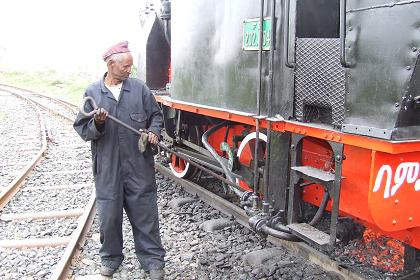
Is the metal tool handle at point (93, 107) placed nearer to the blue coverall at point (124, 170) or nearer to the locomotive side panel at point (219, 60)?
the blue coverall at point (124, 170)

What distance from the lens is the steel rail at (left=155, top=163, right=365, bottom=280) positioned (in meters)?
3.45

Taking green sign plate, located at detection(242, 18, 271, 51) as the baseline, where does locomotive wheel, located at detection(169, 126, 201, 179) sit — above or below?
below

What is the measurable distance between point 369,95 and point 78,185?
15.3 ft

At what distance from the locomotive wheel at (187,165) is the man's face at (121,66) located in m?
2.33

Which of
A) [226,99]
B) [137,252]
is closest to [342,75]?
[226,99]

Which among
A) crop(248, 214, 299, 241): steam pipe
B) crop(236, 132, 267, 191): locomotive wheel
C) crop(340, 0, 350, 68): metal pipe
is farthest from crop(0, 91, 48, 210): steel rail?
crop(340, 0, 350, 68): metal pipe

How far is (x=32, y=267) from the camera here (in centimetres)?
388

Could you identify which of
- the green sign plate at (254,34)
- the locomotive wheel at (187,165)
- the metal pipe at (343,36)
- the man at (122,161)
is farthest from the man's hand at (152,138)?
the locomotive wheel at (187,165)

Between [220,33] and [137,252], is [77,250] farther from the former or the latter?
[220,33]

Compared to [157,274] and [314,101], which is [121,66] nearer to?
[314,101]

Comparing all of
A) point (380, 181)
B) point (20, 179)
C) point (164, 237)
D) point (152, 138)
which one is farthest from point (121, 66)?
point (20, 179)

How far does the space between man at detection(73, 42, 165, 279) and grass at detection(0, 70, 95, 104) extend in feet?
49.1

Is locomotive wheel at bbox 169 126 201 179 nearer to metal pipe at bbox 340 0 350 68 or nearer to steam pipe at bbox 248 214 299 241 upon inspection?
steam pipe at bbox 248 214 299 241

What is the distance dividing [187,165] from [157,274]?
2472 millimetres
